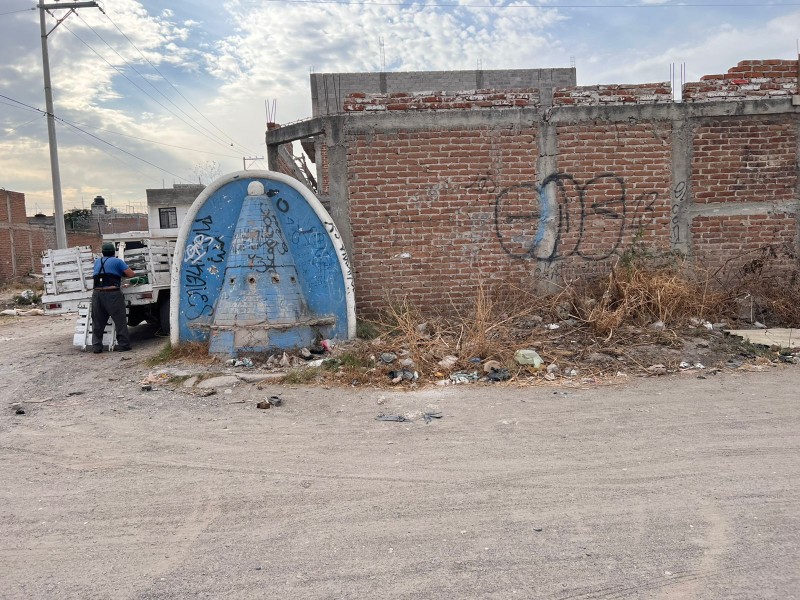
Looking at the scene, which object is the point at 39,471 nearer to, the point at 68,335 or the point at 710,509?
the point at 710,509

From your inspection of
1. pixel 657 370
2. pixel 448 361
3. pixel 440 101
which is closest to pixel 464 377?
pixel 448 361

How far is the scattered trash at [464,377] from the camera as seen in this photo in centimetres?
600

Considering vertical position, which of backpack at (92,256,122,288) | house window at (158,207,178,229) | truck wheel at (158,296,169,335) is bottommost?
truck wheel at (158,296,169,335)

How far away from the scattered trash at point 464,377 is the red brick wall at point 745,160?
471cm

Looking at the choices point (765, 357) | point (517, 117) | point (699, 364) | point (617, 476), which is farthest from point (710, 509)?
point (517, 117)

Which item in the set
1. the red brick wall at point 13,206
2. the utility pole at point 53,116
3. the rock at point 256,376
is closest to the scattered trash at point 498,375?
the rock at point 256,376

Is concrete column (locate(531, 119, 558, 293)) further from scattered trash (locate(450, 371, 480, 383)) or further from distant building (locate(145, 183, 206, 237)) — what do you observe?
distant building (locate(145, 183, 206, 237))

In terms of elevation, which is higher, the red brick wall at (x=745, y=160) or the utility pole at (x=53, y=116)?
the utility pole at (x=53, y=116)

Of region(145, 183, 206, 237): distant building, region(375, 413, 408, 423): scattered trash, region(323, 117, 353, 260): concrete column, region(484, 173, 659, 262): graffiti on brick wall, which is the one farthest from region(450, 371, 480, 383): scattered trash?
region(145, 183, 206, 237): distant building

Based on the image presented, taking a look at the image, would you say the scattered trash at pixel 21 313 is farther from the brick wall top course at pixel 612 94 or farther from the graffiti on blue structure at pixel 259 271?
the brick wall top course at pixel 612 94

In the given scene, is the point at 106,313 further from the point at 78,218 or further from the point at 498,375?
the point at 78,218

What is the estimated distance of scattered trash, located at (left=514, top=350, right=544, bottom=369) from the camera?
6238 millimetres

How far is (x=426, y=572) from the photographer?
2.66 m

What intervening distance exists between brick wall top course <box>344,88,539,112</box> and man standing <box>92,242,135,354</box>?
426 centimetres
